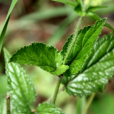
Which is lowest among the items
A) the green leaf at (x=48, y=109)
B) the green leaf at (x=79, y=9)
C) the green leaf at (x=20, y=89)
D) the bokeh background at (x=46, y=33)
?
the green leaf at (x=48, y=109)

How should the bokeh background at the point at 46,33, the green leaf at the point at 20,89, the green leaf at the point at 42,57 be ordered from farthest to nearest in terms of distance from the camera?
the bokeh background at the point at 46,33
the green leaf at the point at 20,89
the green leaf at the point at 42,57

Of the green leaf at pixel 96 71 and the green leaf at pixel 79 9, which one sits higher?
the green leaf at pixel 79 9

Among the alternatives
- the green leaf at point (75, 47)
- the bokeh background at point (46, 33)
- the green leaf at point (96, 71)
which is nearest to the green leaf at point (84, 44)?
the green leaf at point (75, 47)

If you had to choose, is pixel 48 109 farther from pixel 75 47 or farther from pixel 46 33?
pixel 46 33

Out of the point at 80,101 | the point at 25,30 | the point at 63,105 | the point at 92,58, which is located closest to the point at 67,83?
the point at 92,58

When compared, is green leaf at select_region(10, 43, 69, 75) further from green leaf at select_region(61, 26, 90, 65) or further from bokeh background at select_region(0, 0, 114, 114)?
bokeh background at select_region(0, 0, 114, 114)

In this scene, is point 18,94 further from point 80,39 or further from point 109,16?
point 109,16

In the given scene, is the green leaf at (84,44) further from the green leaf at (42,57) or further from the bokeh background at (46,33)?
the bokeh background at (46,33)
